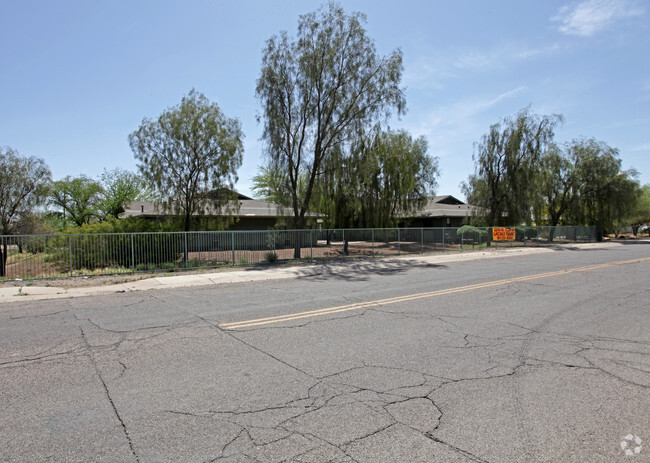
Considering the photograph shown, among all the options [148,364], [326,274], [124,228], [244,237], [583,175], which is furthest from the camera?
[583,175]

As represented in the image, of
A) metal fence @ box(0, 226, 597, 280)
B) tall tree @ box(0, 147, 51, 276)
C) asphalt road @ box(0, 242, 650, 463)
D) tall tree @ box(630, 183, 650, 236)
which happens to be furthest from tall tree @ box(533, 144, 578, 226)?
tall tree @ box(0, 147, 51, 276)

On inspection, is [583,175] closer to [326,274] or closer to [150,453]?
[326,274]

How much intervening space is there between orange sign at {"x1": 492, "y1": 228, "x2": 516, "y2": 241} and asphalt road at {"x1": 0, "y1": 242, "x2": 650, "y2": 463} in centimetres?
2465

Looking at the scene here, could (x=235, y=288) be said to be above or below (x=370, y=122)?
below

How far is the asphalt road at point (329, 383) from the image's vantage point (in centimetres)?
305

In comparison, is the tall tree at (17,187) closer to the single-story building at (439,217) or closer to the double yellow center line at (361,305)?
the double yellow center line at (361,305)

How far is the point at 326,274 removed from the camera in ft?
51.2

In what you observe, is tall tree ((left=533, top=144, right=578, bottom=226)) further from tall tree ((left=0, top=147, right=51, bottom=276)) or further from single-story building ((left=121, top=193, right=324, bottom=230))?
tall tree ((left=0, top=147, right=51, bottom=276))

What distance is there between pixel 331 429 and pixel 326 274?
12.3 metres

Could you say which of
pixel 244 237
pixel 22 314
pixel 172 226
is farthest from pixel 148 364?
A: pixel 172 226

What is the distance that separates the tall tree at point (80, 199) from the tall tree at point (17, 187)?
1685 cm

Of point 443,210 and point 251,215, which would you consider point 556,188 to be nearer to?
point 443,210

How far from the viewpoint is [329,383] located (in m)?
4.22

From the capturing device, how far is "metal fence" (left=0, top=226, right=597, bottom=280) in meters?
14.1
